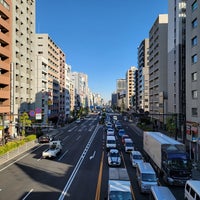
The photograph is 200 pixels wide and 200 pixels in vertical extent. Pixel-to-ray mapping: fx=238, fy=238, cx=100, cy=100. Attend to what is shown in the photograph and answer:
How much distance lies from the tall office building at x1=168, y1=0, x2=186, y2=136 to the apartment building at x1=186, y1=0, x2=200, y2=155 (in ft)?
37.1

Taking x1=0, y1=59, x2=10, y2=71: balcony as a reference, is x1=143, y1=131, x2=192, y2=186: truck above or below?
below

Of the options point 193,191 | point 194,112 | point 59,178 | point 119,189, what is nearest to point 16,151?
point 59,178

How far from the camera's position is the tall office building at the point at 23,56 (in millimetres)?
55444

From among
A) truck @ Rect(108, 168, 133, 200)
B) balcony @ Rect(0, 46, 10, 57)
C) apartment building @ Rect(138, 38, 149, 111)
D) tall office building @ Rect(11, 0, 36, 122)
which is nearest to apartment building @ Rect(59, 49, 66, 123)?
apartment building @ Rect(138, 38, 149, 111)

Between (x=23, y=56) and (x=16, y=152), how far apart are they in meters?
32.8

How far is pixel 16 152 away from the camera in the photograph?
114ft

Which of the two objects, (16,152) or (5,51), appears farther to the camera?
(5,51)

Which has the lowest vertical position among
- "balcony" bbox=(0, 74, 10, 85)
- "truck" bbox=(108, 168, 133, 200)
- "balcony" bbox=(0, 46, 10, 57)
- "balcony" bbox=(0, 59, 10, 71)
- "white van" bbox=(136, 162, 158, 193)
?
"white van" bbox=(136, 162, 158, 193)

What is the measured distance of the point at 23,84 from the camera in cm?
6078

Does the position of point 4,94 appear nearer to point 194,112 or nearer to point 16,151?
point 16,151

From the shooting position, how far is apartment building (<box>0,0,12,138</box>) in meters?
47.9

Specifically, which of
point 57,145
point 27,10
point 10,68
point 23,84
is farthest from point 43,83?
point 57,145

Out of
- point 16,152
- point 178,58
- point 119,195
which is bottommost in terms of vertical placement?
point 16,152

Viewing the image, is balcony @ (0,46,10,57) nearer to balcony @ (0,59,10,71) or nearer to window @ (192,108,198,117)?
balcony @ (0,59,10,71)
